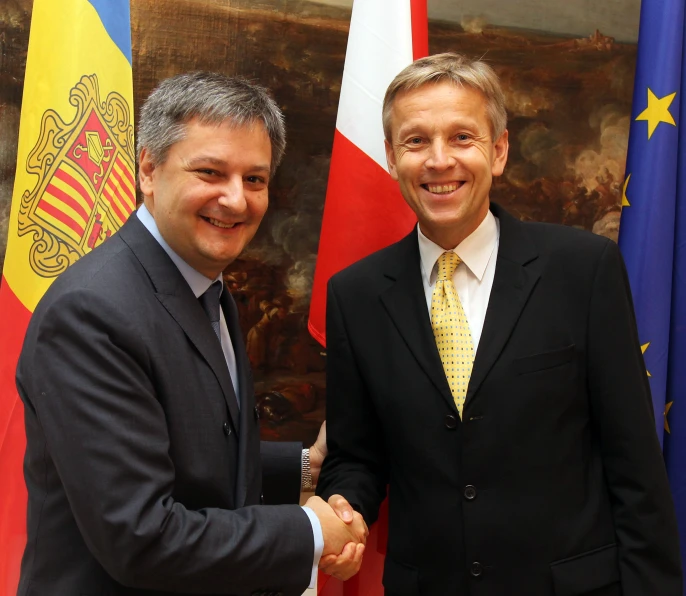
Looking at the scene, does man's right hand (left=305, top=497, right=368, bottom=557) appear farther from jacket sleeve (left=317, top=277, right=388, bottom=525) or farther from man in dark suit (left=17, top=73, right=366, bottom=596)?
jacket sleeve (left=317, top=277, right=388, bottom=525)

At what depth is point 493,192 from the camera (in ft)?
12.6

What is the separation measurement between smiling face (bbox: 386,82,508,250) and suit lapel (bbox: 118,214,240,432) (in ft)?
2.66

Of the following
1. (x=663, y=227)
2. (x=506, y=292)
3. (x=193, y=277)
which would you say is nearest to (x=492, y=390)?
(x=506, y=292)

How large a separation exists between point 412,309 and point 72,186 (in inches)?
52.0

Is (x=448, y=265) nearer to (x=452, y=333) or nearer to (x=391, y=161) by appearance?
(x=452, y=333)

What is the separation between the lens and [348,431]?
238 cm

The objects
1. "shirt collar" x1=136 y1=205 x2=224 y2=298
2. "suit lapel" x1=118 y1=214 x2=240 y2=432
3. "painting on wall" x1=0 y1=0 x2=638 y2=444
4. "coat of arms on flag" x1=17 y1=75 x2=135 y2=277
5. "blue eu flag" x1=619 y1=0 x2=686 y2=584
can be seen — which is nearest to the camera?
"suit lapel" x1=118 y1=214 x2=240 y2=432

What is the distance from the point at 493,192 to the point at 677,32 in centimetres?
116

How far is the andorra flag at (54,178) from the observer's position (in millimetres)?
2564

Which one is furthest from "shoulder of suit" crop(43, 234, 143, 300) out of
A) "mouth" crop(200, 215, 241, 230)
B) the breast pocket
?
the breast pocket

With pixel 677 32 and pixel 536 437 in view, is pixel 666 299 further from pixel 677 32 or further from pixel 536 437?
pixel 536 437

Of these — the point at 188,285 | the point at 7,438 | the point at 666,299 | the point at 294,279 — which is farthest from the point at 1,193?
the point at 666,299

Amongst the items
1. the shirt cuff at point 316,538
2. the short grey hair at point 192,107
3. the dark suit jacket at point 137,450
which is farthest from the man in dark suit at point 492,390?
the short grey hair at point 192,107

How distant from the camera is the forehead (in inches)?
87.7
